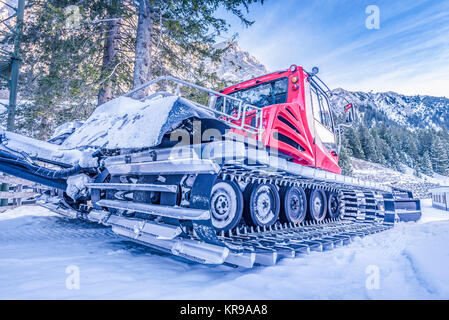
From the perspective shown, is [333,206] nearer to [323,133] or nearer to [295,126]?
[323,133]

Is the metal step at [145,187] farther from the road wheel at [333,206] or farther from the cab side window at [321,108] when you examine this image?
the road wheel at [333,206]

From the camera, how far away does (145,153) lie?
2.59 meters

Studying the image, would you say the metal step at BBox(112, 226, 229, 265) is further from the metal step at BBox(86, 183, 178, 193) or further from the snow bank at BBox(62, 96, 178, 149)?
the snow bank at BBox(62, 96, 178, 149)

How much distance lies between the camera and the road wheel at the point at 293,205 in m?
4.09

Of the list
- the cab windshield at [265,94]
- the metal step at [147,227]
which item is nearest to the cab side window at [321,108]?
the cab windshield at [265,94]

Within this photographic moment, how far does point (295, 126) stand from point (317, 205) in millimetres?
1870

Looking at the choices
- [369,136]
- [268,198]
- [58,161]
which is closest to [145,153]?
[58,161]

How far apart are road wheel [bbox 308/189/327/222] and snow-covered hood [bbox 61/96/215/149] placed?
3.00 metres

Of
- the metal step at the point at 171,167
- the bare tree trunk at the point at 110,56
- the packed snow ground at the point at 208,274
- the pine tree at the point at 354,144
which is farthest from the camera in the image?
the pine tree at the point at 354,144

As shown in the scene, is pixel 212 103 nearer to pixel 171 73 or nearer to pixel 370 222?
pixel 171 73

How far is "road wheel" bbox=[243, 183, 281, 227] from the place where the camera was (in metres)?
Answer: 3.49

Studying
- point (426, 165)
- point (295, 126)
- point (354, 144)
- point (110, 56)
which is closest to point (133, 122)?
point (295, 126)

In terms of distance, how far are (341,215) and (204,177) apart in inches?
183

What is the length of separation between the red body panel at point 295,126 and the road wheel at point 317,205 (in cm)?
60
